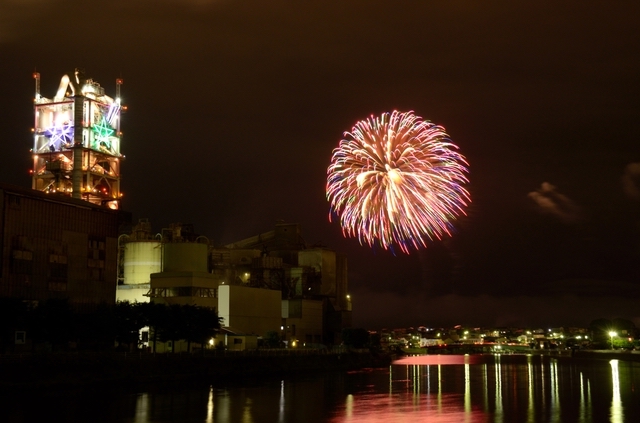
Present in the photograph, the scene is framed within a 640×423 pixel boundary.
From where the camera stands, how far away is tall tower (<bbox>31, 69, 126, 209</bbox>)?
14900 centimetres

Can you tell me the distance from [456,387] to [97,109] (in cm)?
9419

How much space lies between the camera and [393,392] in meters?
76.9

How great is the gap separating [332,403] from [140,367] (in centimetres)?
2320

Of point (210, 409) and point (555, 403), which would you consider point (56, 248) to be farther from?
point (555, 403)

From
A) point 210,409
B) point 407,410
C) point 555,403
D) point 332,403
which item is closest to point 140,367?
point 332,403

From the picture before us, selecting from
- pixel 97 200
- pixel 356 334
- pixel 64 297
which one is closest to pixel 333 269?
pixel 356 334

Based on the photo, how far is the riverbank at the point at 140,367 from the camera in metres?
66.8

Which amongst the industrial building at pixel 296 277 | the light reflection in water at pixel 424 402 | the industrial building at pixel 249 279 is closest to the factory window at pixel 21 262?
the light reflection in water at pixel 424 402

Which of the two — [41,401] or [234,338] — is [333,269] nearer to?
[234,338]

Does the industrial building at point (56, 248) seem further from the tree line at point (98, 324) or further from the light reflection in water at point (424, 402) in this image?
the light reflection in water at point (424, 402)

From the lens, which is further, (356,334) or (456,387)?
(356,334)

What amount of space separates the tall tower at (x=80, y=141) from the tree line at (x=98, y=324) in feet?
183

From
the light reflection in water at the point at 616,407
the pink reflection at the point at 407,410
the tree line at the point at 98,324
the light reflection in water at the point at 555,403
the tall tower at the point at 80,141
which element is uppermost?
the tall tower at the point at 80,141

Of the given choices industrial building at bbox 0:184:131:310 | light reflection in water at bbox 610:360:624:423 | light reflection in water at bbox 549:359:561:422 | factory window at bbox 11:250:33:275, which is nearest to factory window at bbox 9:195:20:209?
industrial building at bbox 0:184:131:310
